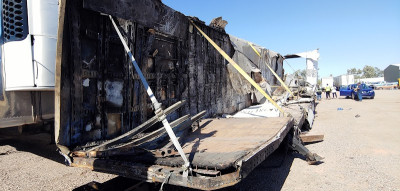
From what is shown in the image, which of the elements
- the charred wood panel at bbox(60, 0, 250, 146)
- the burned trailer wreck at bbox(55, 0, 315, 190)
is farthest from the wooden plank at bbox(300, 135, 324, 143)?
the charred wood panel at bbox(60, 0, 250, 146)

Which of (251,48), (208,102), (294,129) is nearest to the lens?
(294,129)

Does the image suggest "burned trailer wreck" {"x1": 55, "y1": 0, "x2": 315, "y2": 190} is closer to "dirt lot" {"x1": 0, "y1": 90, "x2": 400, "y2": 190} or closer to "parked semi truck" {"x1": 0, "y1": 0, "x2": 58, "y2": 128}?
"dirt lot" {"x1": 0, "y1": 90, "x2": 400, "y2": 190}

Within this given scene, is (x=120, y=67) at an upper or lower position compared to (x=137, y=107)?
upper

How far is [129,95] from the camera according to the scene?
4.26 meters

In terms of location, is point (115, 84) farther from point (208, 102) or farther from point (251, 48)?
point (251, 48)

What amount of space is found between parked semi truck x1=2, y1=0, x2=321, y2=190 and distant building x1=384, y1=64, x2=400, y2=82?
199 feet

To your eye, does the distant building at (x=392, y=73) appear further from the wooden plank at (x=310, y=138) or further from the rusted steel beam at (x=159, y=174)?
the rusted steel beam at (x=159, y=174)

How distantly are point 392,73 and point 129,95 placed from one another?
6654cm

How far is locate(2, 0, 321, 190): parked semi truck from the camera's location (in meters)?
2.97

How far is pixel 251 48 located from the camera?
11812mm

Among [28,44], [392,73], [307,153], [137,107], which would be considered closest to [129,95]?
[137,107]

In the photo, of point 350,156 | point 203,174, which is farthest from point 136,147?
point 350,156

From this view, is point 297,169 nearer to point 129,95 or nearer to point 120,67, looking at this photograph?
point 129,95

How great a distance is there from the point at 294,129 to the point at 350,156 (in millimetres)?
1480
